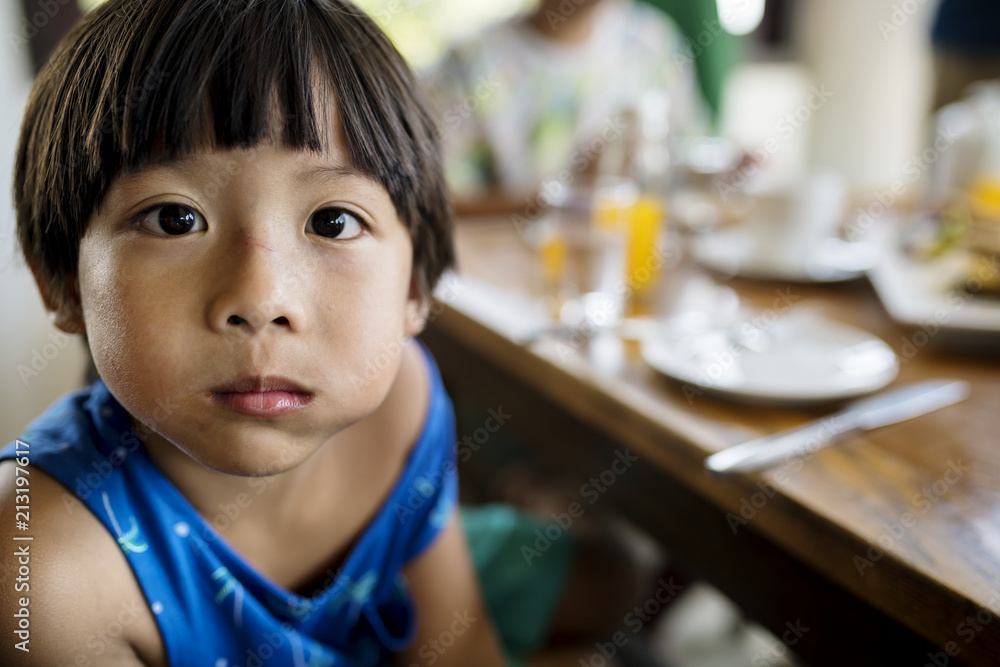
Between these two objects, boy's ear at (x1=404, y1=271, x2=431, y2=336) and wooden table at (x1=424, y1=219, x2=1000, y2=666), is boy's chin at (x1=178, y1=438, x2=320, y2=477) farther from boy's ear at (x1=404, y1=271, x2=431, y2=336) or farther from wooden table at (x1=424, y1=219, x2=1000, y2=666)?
wooden table at (x1=424, y1=219, x2=1000, y2=666)

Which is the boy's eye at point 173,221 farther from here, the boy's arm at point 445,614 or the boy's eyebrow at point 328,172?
the boy's arm at point 445,614

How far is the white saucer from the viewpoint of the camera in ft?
3.93

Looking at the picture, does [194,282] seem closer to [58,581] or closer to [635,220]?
[58,581]

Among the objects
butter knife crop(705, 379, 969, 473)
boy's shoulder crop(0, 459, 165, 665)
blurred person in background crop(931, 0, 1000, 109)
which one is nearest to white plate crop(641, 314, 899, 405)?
butter knife crop(705, 379, 969, 473)

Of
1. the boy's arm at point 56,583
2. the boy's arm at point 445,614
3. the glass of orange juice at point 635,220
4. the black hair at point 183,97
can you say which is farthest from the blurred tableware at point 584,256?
the boy's arm at point 56,583

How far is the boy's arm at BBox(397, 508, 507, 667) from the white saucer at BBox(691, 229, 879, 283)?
0.68 metres

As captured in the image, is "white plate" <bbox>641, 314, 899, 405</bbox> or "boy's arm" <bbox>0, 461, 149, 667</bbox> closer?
"boy's arm" <bbox>0, 461, 149, 667</bbox>

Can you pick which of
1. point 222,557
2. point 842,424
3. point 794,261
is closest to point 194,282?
point 222,557

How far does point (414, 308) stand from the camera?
2.05ft

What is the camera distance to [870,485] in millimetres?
625

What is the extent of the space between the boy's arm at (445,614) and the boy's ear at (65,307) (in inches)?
15.3

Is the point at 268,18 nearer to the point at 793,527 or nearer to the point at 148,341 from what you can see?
the point at 148,341

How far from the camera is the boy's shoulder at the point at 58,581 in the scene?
487 millimetres

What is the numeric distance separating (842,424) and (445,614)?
1.41ft
